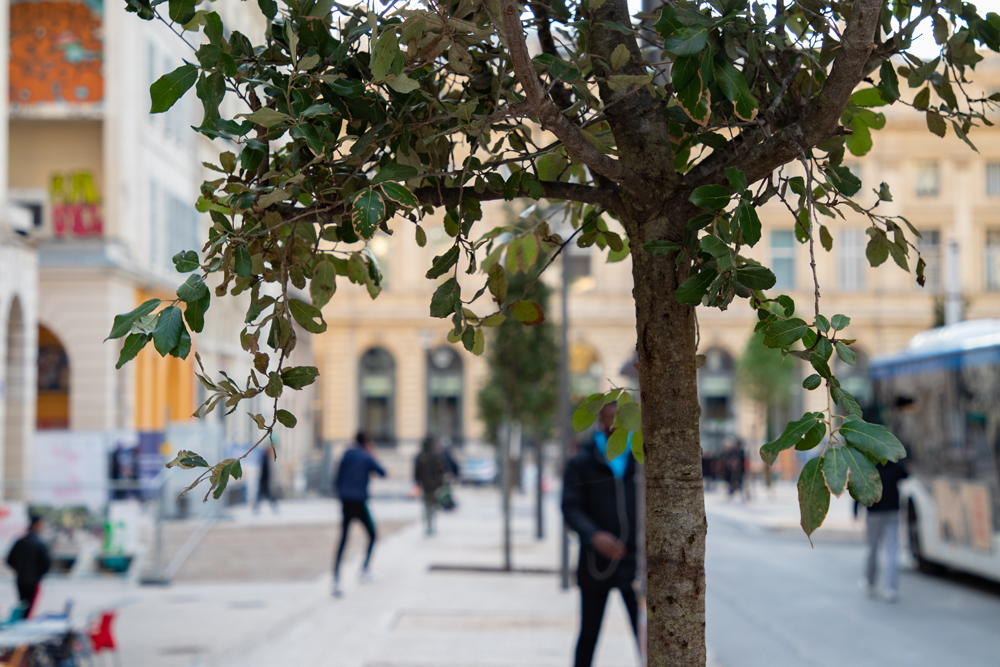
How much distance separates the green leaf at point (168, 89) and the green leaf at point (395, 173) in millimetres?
A: 466

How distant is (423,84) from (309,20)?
1.45 ft

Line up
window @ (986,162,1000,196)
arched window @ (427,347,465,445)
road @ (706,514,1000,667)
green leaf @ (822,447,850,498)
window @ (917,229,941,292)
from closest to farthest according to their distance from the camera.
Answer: green leaf @ (822,447,850,498)
road @ (706,514,1000,667)
window @ (917,229,941,292)
window @ (986,162,1000,196)
arched window @ (427,347,465,445)

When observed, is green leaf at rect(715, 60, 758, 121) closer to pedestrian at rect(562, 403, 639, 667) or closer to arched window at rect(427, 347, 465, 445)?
pedestrian at rect(562, 403, 639, 667)

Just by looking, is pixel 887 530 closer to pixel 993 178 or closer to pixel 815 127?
pixel 815 127

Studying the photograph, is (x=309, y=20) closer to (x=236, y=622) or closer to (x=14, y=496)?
(x=236, y=622)

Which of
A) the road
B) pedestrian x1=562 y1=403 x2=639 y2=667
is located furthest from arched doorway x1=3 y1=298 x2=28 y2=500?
pedestrian x1=562 y1=403 x2=639 y2=667

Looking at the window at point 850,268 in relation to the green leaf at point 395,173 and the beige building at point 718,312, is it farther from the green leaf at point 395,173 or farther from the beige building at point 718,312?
the green leaf at point 395,173

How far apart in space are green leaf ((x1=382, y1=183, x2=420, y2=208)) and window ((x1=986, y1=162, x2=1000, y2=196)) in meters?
54.1

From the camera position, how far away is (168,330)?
92.7 inches

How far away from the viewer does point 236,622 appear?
10.6m

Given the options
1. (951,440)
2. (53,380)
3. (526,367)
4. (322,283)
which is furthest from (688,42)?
(53,380)

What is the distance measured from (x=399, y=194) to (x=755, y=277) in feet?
2.61

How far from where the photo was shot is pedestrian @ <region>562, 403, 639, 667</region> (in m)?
6.36

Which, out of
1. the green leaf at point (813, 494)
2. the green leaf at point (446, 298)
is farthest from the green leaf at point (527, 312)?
the green leaf at point (813, 494)
